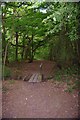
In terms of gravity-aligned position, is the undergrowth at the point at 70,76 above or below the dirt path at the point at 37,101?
above

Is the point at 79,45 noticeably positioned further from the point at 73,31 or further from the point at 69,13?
the point at 69,13

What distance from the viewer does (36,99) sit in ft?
7.02

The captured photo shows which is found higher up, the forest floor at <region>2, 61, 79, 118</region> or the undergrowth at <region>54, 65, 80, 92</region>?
the undergrowth at <region>54, 65, 80, 92</region>

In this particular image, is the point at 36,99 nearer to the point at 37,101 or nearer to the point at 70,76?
the point at 37,101

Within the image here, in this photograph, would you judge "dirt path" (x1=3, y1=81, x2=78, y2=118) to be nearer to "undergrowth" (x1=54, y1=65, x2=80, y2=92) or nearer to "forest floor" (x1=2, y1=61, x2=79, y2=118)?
"forest floor" (x1=2, y1=61, x2=79, y2=118)

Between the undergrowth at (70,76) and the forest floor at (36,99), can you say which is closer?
the forest floor at (36,99)

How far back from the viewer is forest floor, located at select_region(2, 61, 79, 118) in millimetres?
2025

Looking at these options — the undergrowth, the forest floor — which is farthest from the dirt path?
the undergrowth

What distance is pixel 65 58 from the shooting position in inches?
109

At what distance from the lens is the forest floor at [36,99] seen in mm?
2025

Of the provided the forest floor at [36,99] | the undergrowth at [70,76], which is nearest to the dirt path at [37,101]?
the forest floor at [36,99]

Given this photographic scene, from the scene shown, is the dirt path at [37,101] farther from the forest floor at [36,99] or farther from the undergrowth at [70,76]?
the undergrowth at [70,76]

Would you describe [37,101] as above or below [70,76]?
below

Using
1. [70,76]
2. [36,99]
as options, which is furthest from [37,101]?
[70,76]
